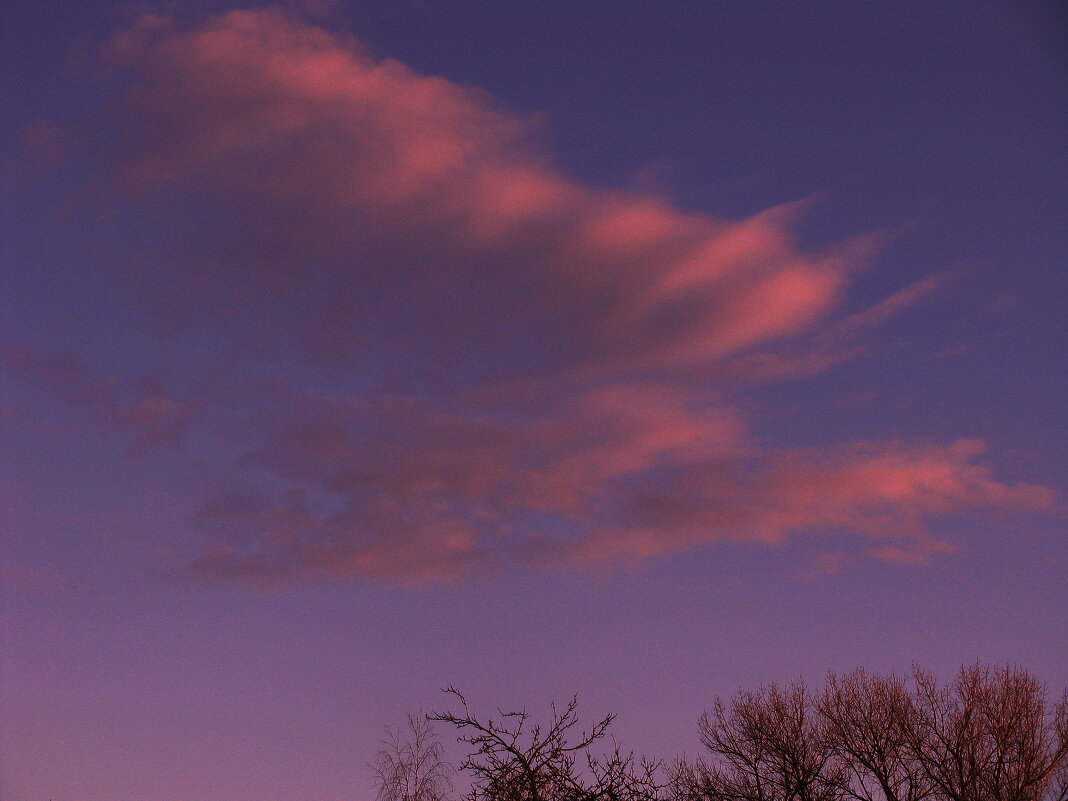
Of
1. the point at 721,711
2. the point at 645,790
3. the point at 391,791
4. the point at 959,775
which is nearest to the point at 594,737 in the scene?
the point at 645,790

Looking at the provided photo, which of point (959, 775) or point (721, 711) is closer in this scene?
point (959, 775)

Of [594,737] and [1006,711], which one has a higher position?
[1006,711]

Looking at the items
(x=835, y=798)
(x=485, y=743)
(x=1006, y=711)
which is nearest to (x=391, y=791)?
(x=835, y=798)

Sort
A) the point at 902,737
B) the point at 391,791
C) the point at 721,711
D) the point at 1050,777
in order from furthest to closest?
the point at 721,711 → the point at 902,737 → the point at 1050,777 → the point at 391,791

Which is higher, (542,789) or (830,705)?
(830,705)

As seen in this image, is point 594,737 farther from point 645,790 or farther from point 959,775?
point 959,775

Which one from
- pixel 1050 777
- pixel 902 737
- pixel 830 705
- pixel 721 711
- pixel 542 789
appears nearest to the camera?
pixel 542 789

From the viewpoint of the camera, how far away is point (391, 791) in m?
36.2

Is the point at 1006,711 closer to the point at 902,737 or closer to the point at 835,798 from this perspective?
the point at 902,737

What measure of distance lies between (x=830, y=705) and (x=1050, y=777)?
9296mm

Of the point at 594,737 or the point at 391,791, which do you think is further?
the point at 391,791

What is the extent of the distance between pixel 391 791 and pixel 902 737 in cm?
2215

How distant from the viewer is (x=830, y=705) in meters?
47.2

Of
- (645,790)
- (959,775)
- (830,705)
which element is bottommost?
(645,790)
